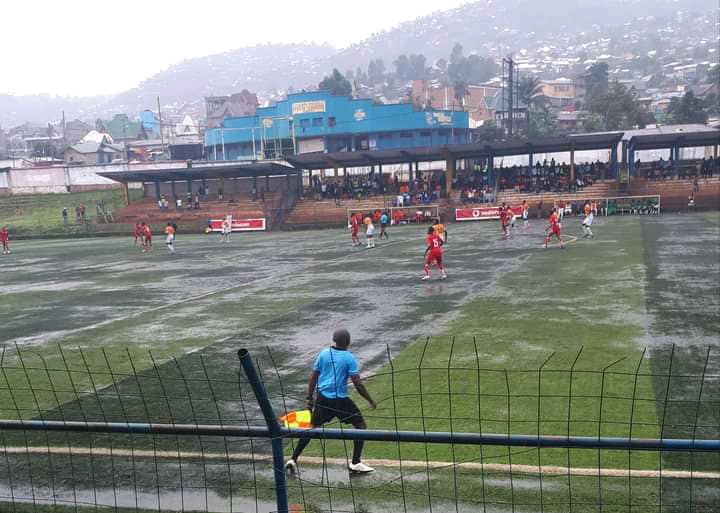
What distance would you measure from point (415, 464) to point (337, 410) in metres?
1.31

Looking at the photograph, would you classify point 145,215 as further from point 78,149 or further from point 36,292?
point 78,149

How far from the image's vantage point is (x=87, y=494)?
7109 mm

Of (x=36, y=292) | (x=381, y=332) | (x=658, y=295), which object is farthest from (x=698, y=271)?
(x=36, y=292)

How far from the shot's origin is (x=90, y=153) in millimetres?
92625

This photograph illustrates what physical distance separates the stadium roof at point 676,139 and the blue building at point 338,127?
1197 inches

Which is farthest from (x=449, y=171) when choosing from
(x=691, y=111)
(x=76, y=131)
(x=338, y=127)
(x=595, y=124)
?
(x=76, y=131)

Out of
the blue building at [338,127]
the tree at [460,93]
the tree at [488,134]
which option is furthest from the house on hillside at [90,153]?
the tree at [460,93]

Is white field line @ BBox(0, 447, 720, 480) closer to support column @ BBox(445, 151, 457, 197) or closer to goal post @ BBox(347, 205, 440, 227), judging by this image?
goal post @ BBox(347, 205, 440, 227)

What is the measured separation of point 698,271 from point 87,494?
18.8m

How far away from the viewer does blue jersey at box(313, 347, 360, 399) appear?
22.9ft

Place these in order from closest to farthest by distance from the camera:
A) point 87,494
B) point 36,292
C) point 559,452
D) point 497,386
A: point 87,494 → point 559,452 → point 497,386 → point 36,292

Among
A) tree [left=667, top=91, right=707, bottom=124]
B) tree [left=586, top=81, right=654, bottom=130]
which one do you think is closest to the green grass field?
tree [left=586, top=81, right=654, bottom=130]

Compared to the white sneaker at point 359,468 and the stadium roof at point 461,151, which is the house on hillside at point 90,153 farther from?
the white sneaker at point 359,468

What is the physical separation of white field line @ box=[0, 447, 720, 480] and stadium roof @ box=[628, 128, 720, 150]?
47.8m
